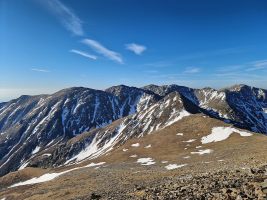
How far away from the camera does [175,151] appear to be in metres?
85.4

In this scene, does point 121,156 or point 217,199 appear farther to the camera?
point 121,156

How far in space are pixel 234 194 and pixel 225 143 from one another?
62355 millimetres

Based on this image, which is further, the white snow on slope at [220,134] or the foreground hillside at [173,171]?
the white snow on slope at [220,134]

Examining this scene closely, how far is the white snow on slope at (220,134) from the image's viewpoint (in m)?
87.3

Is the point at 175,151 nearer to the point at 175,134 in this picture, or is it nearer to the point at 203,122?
the point at 175,134

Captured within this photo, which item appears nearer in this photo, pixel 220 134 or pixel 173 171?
pixel 173 171

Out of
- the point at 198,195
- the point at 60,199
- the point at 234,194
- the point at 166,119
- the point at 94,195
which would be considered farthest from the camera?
the point at 166,119

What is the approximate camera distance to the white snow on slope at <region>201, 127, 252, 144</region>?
286 ft

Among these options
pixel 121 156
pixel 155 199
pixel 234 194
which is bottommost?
pixel 121 156

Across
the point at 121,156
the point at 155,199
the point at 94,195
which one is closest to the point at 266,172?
the point at 155,199

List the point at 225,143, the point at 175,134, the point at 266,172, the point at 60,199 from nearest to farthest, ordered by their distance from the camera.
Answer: the point at 266,172
the point at 60,199
the point at 225,143
the point at 175,134

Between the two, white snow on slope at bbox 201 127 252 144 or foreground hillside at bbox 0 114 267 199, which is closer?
foreground hillside at bbox 0 114 267 199

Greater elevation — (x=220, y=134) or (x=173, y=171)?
(x=220, y=134)

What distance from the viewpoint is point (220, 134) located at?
303 feet
